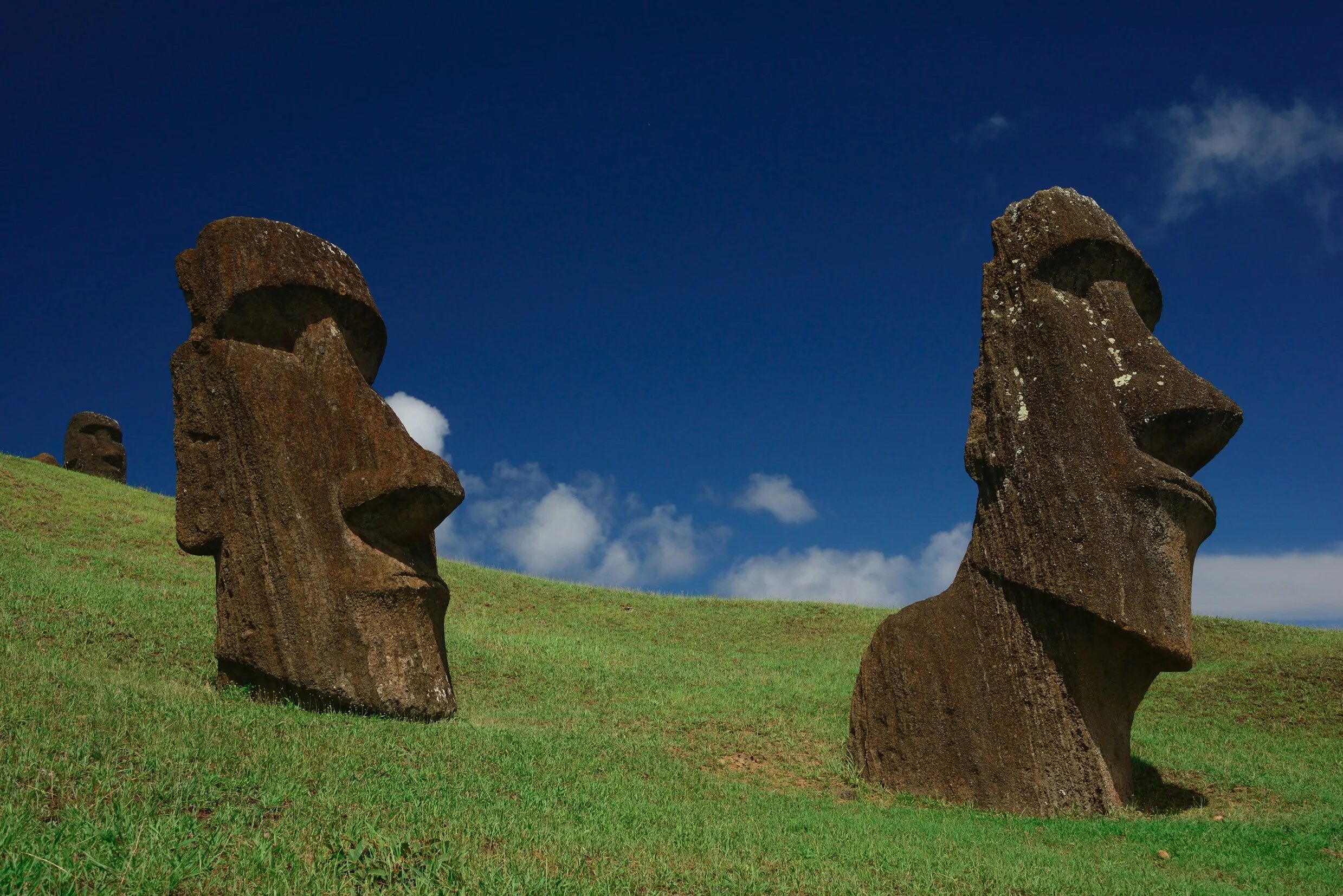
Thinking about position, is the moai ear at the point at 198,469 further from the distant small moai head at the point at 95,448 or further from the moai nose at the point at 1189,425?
the distant small moai head at the point at 95,448

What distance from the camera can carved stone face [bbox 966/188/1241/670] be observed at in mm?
10062

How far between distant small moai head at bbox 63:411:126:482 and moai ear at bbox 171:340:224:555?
31512mm

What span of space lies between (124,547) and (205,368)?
15080 mm

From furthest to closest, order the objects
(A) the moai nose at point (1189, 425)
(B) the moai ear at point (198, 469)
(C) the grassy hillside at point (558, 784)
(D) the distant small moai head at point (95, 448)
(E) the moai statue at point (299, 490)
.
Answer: (D) the distant small moai head at point (95, 448) < (B) the moai ear at point (198, 469) < (E) the moai statue at point (299, 490) < (A) the moai nose at point (1189, 425) < (C) the grassy hillside at point (558, 784)

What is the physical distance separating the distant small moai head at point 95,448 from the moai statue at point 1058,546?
38.3m

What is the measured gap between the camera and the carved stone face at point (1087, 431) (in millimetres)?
10062

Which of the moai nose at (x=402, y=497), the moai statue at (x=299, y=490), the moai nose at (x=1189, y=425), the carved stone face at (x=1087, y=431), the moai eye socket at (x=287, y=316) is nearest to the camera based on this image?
the carved stone face at (x=1087, y=431)

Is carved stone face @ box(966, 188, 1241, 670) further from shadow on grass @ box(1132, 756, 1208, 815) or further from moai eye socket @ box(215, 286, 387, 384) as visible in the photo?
moai eye socket @ box(215, 286, 387, 384)

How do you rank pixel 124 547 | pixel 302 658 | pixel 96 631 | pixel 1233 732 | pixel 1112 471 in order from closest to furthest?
pixel 1112 471 → pixel 302 658 → pixel 96 631 → pixel 1233 732 → pixel 124 547

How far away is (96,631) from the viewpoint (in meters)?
13.7

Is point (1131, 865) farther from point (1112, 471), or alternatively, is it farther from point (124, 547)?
point (124, 547)

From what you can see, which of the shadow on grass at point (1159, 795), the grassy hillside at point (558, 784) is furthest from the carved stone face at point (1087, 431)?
the grassy hillside at point (558, 784)

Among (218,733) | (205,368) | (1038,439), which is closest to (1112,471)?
(1038,439)

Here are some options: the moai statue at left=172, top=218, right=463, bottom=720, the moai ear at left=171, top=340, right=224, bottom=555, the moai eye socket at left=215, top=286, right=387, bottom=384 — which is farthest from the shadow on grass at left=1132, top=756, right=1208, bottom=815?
the moai ear at left=171, top=340, right=224, bottom=555
